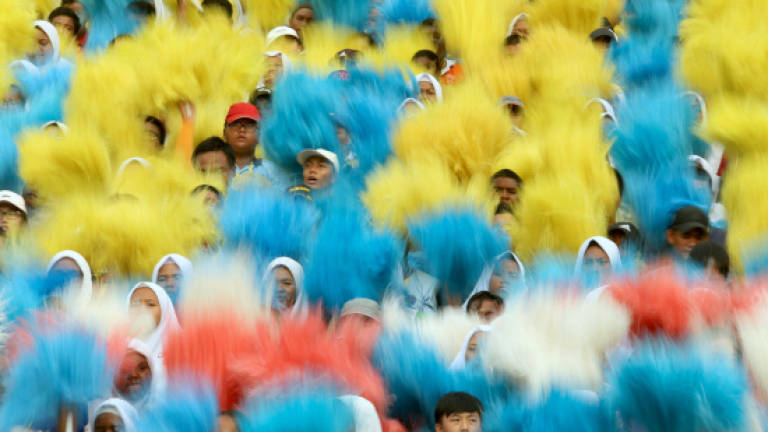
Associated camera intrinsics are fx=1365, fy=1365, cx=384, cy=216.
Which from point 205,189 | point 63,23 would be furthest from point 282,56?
point 205,189

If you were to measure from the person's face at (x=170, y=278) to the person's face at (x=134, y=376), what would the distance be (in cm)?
77

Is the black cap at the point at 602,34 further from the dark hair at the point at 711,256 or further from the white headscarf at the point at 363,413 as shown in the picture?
the white headscarf at the point at 363,413

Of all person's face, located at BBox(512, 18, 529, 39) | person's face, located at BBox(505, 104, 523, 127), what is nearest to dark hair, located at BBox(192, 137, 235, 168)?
person's face, located at BBox(505, 104, 523, 127)

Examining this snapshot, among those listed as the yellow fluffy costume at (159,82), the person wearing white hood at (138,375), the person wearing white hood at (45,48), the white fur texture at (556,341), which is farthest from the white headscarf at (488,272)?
the person wearing white hood at (45,48)

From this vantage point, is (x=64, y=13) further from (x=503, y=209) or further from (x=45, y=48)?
(x=503, y=209)

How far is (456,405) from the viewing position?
422 centimetres

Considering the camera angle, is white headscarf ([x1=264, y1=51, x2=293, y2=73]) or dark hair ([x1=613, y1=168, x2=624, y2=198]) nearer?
dark hair ([x1=613, y1=168, x2=624, y2=198])

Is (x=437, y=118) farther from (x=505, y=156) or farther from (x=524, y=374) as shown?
(x=524, y=374)

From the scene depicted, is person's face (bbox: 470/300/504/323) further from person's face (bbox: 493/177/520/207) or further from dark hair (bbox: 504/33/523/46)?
dark hair (bbox: 504/33/523/46)

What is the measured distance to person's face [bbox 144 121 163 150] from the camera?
7023 millimetres

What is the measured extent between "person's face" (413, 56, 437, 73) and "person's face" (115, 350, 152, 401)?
3904mm

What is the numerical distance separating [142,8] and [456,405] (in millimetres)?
4897

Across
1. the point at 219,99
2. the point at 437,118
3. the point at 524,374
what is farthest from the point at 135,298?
the point at 219,99

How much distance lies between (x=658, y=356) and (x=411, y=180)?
2132 mm
